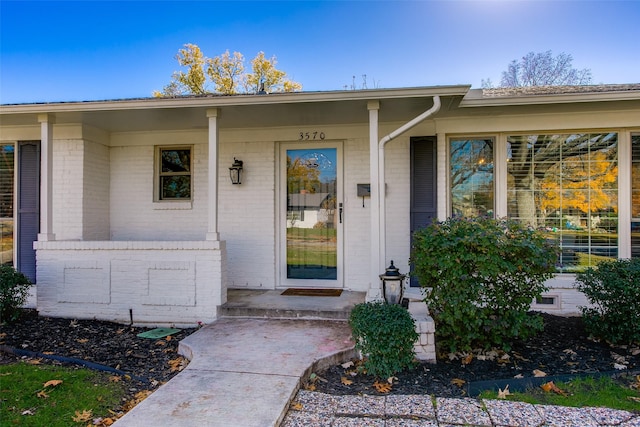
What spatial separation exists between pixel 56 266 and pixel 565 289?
6.59 meters

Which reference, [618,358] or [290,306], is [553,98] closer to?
[618,358]

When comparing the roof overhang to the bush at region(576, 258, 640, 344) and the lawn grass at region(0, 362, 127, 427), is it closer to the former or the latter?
the bush at region(576, 258, 640, 344)

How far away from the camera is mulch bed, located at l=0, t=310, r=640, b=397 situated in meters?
3.31

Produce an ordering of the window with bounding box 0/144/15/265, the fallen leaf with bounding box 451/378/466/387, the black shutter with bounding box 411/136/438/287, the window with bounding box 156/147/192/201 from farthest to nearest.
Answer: the window with bounding box 156/147/192/201
the window with bounding box 0/144/15/265
the black shutter with bounding box 411/136/438/287
the fallen leaf with bounding box 451/378/466/387

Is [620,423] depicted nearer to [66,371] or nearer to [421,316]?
[421,316]

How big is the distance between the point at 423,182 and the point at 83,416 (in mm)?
4558

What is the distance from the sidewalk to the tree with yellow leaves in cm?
1612

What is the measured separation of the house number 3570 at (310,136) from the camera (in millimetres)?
5969

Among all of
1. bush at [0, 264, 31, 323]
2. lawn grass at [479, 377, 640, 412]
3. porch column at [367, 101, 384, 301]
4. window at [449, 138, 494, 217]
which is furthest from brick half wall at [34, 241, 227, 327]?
lawn grass at [479, 377, 640, 412]

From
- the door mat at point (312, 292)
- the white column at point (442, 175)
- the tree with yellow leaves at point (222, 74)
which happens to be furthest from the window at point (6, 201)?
the tree with yellow leaves at point (222, 74)

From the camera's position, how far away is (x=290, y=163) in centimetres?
617

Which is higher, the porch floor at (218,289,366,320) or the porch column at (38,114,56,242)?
the porch column at (38,114,56,242)

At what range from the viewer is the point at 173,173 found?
6.43m

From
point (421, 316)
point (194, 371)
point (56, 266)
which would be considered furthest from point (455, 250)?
point (56, 266)
